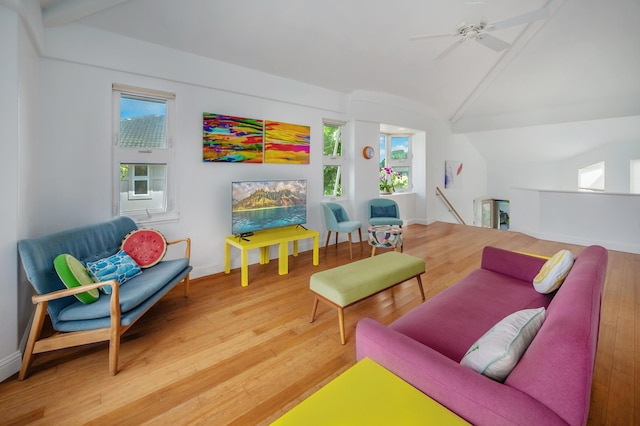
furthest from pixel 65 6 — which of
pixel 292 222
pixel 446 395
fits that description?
pixel 446 395

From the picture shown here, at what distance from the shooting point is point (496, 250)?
259 centimetres

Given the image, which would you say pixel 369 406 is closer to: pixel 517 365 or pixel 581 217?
pixel 517 365

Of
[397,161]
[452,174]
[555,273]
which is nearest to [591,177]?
[452,174]

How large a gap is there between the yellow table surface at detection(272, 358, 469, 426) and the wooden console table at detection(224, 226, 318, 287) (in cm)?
245

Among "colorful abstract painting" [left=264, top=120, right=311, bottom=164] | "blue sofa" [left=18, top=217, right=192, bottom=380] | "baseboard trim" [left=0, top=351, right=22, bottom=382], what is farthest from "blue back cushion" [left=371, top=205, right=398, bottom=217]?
"baseboard trim" [left=0, top=351, right=22, bottom=382]

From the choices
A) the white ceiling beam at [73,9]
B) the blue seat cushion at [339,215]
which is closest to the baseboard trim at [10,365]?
the white ceiling beam at [73,9]

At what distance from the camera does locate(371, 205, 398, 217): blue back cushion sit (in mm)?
5461

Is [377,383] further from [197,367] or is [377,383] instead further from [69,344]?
[69,344]

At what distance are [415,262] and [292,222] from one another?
Answer: 198 centimetres

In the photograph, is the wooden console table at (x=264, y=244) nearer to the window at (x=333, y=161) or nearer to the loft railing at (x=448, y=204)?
the window at (x=333, y=161)

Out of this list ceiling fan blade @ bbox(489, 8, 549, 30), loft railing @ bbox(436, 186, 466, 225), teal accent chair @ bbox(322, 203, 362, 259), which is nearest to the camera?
ceiling fan blade @ bbox(489, 8, 549, 30)

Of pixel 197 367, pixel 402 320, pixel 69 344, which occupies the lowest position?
pixel 197 367

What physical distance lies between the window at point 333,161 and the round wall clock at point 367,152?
47 cm

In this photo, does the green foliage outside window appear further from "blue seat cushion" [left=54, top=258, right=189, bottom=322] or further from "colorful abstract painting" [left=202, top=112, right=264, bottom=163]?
"blue seat cushion" [left=54, top=258, right=189, bottom=322]
